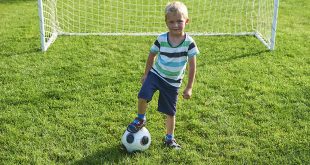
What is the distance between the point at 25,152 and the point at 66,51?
8.94ft

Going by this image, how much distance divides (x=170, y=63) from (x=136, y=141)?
0.75 metres

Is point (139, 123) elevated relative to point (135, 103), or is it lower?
elevated

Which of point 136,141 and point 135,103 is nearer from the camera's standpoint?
point 136,141

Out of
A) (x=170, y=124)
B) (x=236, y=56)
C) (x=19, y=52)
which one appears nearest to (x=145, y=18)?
(x=236, y=56)

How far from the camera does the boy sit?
314cm

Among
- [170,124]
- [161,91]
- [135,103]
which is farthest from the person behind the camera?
[135,103]

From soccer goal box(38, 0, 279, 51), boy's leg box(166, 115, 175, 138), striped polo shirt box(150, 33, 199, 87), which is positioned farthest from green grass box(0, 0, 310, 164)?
striped polo shirt box(150, 33, 199, 87)

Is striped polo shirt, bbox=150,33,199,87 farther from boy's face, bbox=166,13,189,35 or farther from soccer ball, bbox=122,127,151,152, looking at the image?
soccer ball, bbox=122,127,151,152

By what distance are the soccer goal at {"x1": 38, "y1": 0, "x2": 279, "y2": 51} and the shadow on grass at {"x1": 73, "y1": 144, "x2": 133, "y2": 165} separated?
2.94 m

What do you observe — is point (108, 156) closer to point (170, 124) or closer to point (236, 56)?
point (170, 124)

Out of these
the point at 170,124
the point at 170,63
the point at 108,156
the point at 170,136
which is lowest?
the point at 108,156

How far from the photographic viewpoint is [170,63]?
3.32 meters

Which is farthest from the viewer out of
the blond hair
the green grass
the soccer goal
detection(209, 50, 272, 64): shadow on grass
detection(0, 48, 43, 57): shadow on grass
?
the soccer goal

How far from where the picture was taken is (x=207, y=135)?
3.87 m
